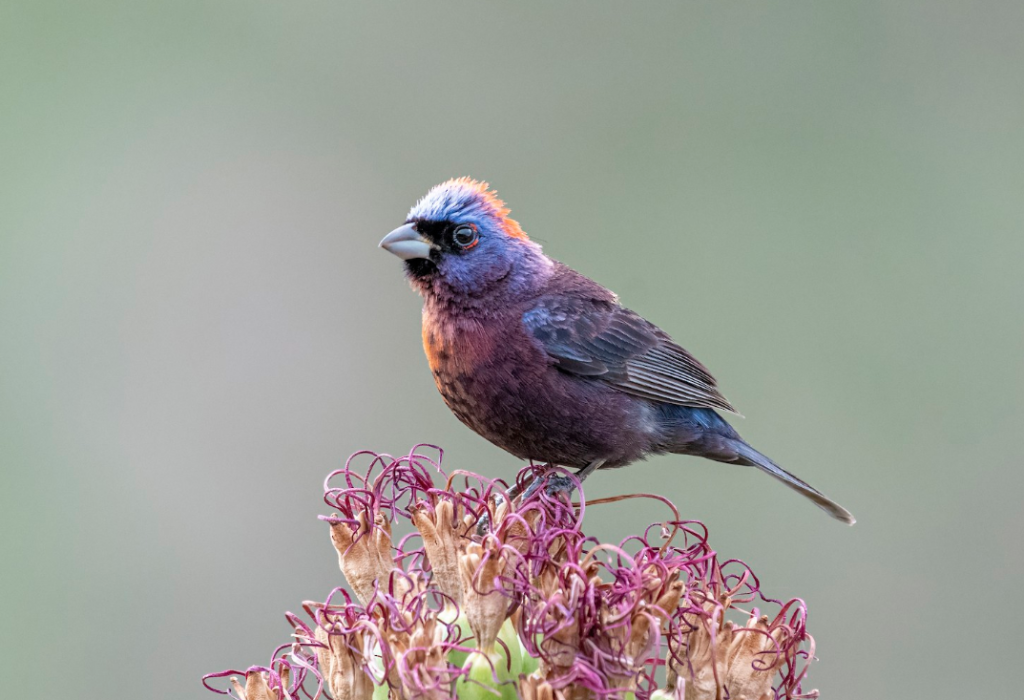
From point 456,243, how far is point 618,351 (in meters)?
0.80

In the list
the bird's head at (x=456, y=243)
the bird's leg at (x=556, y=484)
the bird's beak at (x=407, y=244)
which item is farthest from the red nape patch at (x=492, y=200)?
the bird's leg at (x=556, y=484)

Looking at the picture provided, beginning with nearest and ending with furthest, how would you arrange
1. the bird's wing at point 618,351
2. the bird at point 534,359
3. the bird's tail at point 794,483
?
the bird at point 534,359
the bird's wing at point 618,351
the bird's tail at point 794,483

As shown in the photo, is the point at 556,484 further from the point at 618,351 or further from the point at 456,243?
the point at 456,243

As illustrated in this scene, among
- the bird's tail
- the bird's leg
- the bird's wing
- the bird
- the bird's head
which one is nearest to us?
the bird's leg

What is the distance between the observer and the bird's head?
13.3 feet

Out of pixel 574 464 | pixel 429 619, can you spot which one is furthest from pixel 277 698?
pixel 574 464

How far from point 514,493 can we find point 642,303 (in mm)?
3066

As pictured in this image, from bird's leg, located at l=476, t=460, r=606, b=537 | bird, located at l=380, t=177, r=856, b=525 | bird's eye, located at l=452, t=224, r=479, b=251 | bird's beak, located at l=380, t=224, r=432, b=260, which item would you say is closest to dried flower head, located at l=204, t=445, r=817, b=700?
bird's leg, located at l=476, t=460, r=606, b=537

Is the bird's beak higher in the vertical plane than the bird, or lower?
higher

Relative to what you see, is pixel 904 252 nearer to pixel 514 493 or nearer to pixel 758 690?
pixel 514 493

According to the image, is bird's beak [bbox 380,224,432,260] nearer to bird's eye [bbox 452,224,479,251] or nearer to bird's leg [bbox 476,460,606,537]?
bird's eye [bbox 452,224,479,251]

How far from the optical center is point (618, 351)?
439 cm

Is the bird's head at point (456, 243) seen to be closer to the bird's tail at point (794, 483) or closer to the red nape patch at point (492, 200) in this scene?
the red nape patch at point (492, 200)

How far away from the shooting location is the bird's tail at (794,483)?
4.34m
